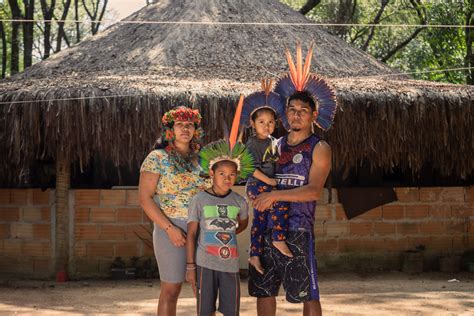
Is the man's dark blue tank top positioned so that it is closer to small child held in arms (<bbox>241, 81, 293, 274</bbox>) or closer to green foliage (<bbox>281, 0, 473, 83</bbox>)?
small child held in arms (<bbox>241, 81, 293, 274</bbox>)

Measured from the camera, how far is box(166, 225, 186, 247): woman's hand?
162 inches

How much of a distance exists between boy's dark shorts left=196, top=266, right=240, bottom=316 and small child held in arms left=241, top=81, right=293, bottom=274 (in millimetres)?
168

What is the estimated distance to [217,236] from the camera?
4059 mm

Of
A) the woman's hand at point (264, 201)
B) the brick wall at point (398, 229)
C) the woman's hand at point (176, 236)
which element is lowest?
the brick wall at point (398, 229)

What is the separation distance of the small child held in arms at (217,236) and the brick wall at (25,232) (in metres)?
4.66

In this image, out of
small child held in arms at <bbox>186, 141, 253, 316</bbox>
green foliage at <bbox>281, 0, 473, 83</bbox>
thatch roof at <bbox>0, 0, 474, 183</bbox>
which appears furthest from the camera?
green foliage at <bbox>281, 0, 473, 83</bbox>

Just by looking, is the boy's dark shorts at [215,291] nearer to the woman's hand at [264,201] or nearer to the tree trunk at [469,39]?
the woman's hand at [264,201]

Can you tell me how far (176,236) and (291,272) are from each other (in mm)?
674

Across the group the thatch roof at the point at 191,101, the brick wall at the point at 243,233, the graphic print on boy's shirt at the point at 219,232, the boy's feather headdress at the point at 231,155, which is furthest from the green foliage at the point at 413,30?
the graphic print on boy's shirt at the point at 219,232

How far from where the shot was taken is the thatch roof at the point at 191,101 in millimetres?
7863

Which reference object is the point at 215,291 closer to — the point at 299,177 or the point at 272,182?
the point at 272,182

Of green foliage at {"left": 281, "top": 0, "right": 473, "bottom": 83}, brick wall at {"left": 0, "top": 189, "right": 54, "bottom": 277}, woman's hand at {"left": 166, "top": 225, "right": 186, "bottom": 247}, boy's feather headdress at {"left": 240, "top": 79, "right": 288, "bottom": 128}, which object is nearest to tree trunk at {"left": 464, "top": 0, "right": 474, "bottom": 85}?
green foliage at {"left": 281, "top": 0, "right": 473, "bottom": 83}

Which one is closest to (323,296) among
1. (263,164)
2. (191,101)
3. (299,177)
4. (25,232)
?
(191,101)

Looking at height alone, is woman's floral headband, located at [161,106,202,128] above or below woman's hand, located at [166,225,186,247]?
above
